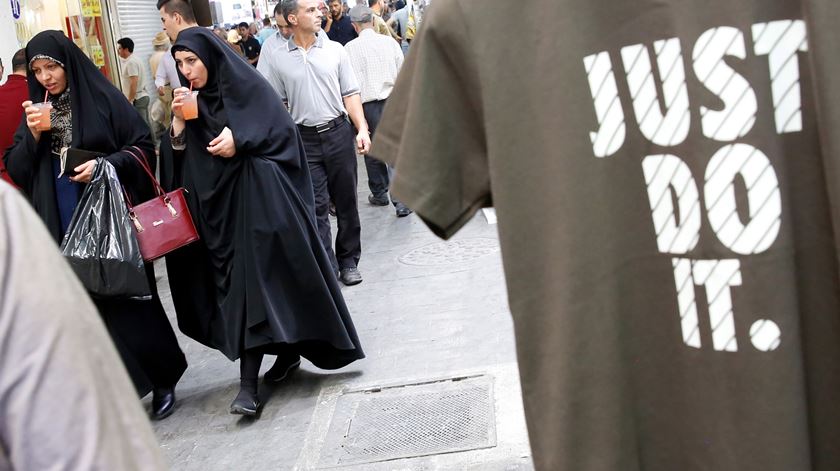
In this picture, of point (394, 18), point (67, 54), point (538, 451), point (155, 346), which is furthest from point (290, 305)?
point (394, 18)

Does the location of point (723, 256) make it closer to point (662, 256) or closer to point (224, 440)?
point (662, 256)

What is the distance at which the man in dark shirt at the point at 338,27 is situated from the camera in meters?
13.9

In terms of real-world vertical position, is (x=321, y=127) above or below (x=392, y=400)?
above

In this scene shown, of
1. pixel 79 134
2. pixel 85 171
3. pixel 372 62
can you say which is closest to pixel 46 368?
pixel 85 171

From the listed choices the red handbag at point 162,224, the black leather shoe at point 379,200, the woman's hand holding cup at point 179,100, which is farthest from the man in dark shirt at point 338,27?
the red handbag at point 162,224

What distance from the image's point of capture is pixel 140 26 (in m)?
17.2

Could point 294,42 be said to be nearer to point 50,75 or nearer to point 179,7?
point 179,7

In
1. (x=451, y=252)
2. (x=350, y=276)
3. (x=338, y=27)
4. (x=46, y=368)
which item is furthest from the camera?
(x=338, y=27)

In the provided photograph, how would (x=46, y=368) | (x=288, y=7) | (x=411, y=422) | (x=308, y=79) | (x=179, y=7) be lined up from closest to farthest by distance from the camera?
1. (x=46, y=368)
2. (x=411, y=422)
3. (x=179, y=7)
4. (x=288, y=7)
5. (x=308, y=79)

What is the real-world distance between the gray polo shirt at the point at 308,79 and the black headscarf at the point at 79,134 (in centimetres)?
212

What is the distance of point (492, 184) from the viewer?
196 centimetres

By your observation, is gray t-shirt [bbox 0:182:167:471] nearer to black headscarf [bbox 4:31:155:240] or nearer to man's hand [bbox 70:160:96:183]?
man's hand [bbox 70:160:96:183]

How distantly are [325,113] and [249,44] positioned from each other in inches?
430

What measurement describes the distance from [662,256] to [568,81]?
348 millimetres
